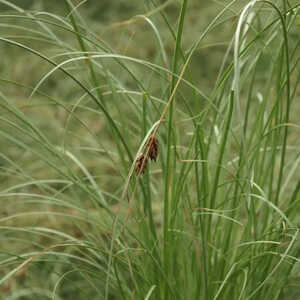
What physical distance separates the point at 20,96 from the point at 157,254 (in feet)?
5.82

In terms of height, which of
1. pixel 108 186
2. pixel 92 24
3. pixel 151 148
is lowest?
pixel 108 186

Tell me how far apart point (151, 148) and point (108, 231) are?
1.18ft

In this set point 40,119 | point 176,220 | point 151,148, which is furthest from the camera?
point 40,119

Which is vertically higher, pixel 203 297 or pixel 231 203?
pixel 231 203

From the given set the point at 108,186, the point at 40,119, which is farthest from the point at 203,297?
the point at 40,119

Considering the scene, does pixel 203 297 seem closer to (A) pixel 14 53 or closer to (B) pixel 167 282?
(B) pixel 167 282

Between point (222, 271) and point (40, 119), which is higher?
point (222, 271)

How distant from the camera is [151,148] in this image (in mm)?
685

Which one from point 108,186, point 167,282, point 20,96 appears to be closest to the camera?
point 167,282

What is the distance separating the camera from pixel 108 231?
101 cm

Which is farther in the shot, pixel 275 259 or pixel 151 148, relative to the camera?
pixel 275 259

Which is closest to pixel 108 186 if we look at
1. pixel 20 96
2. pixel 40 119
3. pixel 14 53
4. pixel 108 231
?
pixel 40 119

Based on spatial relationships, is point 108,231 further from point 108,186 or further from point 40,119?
point 40,119

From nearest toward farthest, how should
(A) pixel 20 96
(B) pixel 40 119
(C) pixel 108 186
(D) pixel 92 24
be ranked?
(C) pixel 108 186 < (B) pixel 40 119 < (A) pixel 20 96 < (D) pixel 92 24
